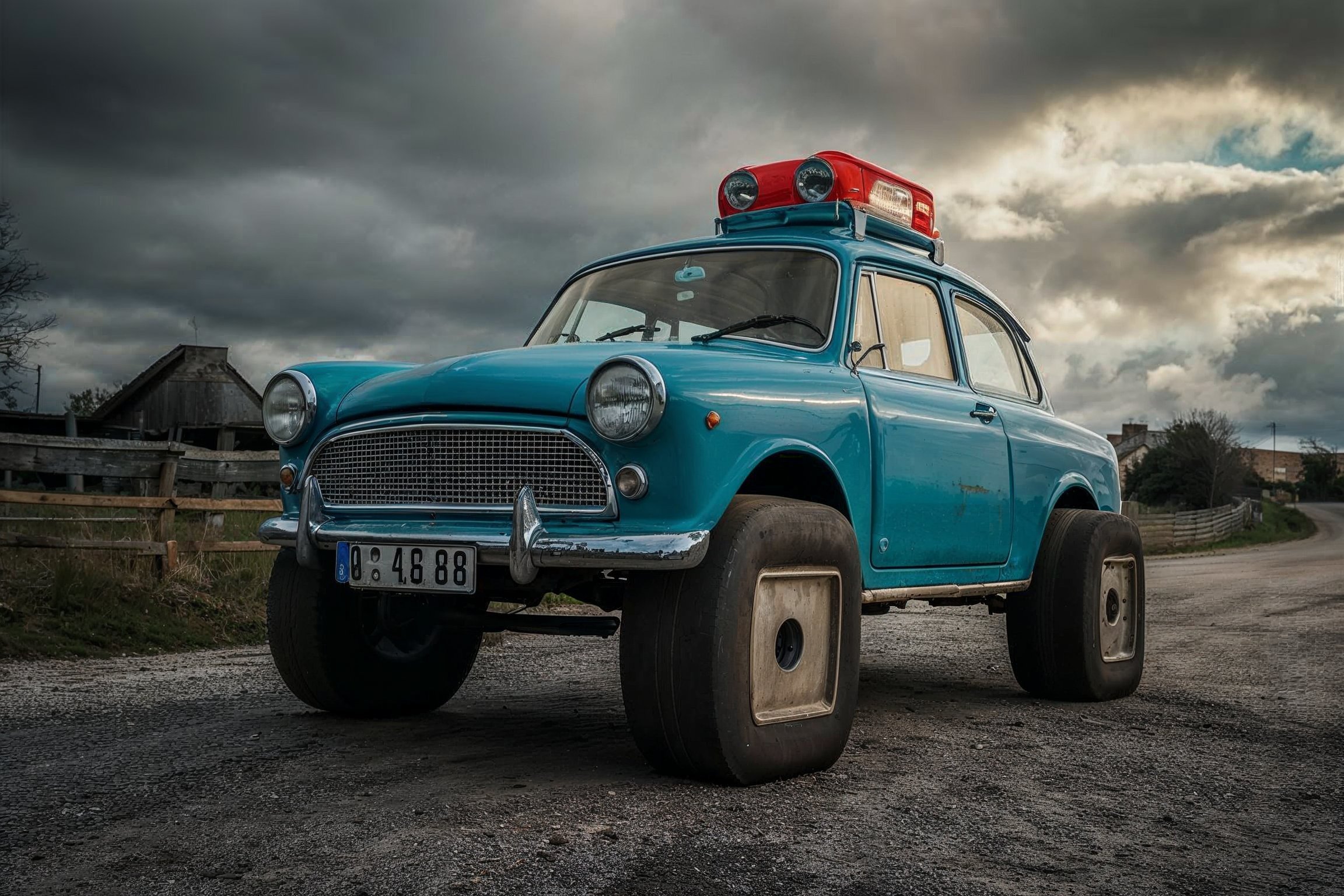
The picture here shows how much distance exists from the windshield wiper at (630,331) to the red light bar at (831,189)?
1.00 m

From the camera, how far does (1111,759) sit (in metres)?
4.54

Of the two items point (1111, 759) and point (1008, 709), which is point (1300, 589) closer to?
point (1008, 709)

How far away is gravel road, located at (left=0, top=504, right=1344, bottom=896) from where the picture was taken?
293 cm

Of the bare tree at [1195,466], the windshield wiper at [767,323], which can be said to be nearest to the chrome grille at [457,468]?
the windshield wiper at [767,323]

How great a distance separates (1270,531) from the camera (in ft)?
165

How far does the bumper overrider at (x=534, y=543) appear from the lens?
3.65m

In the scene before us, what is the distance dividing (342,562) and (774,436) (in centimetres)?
155

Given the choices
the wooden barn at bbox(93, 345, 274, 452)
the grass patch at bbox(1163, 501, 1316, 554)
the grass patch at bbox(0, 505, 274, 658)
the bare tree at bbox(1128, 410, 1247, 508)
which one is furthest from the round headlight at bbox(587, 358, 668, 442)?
the bare tree at bbox(1128, 410, 1247, 508)

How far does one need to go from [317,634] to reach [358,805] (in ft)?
5.09

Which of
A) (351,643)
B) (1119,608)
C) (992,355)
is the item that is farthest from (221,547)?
(1119,608)

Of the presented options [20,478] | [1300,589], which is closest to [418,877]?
[1300,589]

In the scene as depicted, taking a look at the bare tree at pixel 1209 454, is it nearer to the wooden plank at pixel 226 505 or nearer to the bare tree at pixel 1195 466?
the bare tree at pixel 1195 466

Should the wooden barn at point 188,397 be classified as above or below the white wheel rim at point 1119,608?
above

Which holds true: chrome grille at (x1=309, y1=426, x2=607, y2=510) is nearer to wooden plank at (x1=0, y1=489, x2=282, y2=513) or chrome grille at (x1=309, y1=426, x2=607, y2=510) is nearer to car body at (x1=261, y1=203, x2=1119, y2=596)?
car body at (x1=261, y1=203, x2=1119, y2=596)
